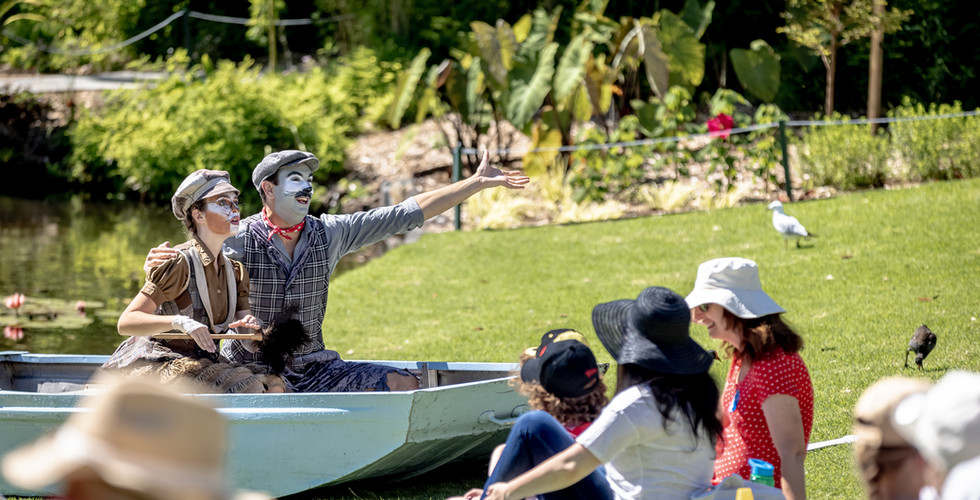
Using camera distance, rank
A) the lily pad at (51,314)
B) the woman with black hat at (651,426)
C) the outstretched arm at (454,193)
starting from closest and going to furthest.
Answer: the woman with black hat at (651,426), the outstretched arm at (454,193), the lily pad at (51,314)

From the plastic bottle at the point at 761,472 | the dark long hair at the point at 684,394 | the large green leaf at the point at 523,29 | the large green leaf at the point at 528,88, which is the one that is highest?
the large green leaf at the point at 523,29

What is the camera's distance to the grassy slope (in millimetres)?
6484

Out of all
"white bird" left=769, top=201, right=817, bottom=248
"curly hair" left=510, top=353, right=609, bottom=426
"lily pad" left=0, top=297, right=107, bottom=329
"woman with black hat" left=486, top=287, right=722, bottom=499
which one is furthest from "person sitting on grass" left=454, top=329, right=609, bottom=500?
"lily pad" left=0, top=297, right=107, bottom=329

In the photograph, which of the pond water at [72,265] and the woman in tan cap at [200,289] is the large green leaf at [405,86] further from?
the woman in tan cap at [200,289]

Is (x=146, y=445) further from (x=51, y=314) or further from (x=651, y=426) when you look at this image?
(x=51, y=314)

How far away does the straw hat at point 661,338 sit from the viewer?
3.38 meters

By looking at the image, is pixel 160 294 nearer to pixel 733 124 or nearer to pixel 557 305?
pixel 557 305

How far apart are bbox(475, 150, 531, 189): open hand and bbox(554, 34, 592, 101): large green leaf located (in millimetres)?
9374

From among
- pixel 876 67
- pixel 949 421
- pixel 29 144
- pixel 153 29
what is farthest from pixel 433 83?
pixel 949 421

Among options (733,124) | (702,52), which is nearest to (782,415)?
(733,124)

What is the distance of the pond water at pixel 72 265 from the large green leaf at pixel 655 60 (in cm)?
528

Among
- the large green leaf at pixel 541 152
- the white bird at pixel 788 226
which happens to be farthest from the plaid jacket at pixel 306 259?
the large green leaf at pixel 541 152

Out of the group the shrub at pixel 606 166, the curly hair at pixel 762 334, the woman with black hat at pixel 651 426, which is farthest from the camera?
the shrub at pixel 606 166

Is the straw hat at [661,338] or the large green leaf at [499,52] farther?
the large green leaf at [499,52]
